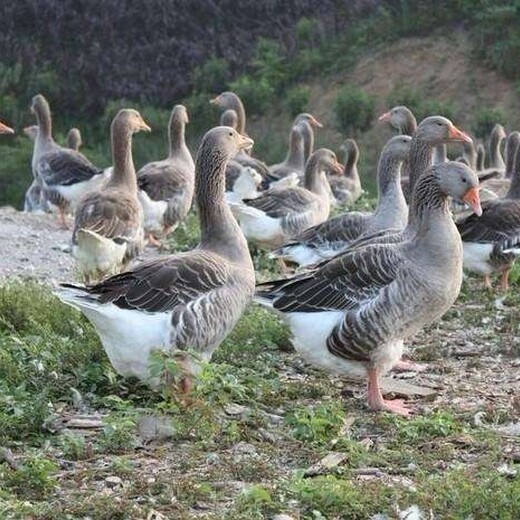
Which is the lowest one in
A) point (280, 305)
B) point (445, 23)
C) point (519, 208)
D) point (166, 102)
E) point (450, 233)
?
point (166, 102)

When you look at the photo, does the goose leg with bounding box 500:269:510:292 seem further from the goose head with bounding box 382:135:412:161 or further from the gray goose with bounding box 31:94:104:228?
the gray goose with bounding box 31:94:104:228

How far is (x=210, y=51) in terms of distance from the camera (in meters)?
37.7

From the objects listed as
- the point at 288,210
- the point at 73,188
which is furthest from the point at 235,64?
the point at 288,210

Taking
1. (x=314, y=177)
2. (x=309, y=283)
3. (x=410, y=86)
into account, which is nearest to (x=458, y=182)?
(x=309, y=283)

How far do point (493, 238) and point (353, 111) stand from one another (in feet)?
66.7

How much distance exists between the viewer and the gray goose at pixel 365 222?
36.4ft

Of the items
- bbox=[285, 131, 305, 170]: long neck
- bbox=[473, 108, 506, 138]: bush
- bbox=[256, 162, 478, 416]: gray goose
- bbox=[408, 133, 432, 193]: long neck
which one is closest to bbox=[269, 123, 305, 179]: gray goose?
bbox=[285, 131, 305, 170]: long neck

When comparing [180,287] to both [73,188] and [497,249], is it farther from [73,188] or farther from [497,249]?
[73,188]

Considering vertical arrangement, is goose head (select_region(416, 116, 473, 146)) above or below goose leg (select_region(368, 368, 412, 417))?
above

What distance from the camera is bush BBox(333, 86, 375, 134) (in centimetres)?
3130

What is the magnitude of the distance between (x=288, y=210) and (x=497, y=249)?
3.11 m

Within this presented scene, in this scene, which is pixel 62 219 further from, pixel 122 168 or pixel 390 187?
pixel 390 187

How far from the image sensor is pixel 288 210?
45.5 ft

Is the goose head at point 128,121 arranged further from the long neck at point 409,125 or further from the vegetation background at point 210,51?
the vegetation background at point 210,51
